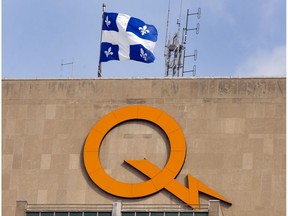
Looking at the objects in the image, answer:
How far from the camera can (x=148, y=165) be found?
228ft

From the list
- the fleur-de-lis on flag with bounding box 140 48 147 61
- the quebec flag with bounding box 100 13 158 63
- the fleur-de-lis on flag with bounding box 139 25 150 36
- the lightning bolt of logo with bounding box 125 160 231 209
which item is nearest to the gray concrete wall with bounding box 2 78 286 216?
the lightning bolt of logo with bounding box 125 160 231 209

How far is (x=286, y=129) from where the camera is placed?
6938 cm

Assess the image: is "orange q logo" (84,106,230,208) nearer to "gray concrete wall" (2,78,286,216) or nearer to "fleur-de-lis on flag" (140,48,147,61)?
"gray concrete wall" (2,78,286,216)

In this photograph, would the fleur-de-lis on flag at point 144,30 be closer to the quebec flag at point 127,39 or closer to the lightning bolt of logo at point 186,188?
the quebec flag at point 127,39

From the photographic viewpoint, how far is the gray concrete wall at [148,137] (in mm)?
68875

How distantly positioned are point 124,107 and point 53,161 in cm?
598

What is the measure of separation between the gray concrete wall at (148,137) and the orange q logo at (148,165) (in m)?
0.41

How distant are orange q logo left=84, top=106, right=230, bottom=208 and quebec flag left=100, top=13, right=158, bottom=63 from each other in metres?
4.81

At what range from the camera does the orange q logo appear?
225 ft

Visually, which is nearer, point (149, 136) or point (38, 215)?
point (38, 215)

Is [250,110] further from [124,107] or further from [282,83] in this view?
[124,107]

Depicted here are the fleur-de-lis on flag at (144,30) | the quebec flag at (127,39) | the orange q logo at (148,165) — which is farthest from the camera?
the fleur-de-lis on flag at (144,30)

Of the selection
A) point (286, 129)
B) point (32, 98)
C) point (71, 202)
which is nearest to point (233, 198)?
point (286, 129)

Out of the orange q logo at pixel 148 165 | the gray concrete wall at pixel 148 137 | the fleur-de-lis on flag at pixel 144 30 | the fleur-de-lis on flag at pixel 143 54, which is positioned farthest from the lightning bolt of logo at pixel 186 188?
the fleur-de-lis on flag at pixel 144 30
